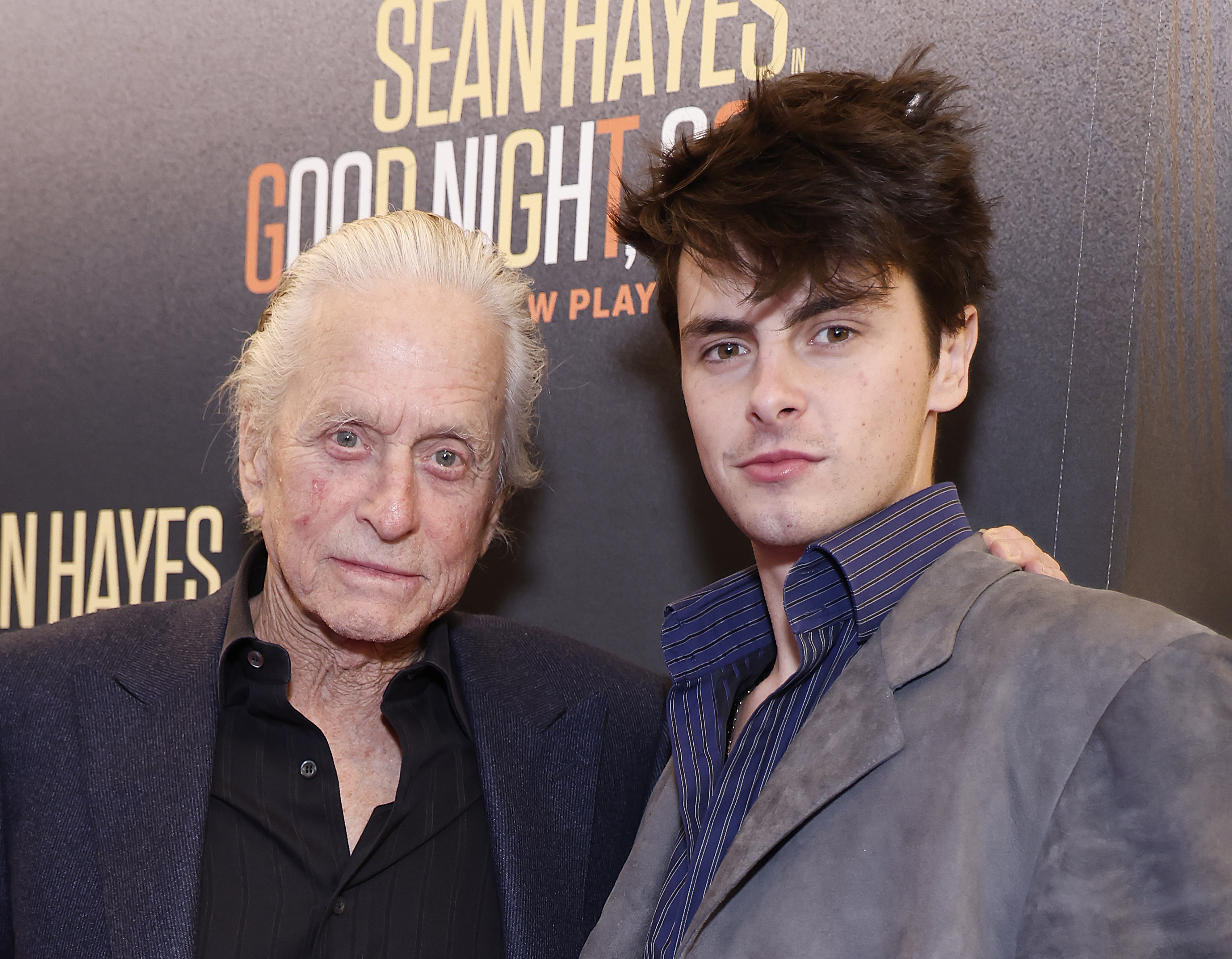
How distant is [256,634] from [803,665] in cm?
85

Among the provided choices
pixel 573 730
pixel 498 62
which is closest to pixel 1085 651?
pixel 573 730

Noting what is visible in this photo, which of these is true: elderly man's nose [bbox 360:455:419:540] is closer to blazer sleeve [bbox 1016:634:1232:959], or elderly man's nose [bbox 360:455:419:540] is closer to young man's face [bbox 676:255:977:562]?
young man's face [bbox 676:255:977:562]

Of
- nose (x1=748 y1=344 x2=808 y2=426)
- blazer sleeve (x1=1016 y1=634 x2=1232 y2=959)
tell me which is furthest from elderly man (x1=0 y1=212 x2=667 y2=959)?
blazer sleeve (x1=1016 y1=634 x2=1232 y2=959)

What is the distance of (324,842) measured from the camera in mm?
1564

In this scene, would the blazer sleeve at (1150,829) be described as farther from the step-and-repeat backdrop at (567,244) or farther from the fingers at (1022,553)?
the step-and-repeat backdrop at (567,244)

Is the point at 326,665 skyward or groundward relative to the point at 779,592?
groundward

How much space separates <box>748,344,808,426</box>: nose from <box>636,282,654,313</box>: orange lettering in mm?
672

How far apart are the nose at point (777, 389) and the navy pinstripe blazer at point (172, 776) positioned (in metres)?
0.62

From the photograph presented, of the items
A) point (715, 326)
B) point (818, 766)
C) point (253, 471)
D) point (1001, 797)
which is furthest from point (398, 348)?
point (1001, 797)

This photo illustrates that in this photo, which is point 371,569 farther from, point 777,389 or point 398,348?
point 777,389

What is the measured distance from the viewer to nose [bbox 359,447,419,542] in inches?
64.6

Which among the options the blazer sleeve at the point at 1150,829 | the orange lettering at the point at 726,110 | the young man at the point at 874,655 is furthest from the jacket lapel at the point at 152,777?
the orange lettering at the point at 726,110

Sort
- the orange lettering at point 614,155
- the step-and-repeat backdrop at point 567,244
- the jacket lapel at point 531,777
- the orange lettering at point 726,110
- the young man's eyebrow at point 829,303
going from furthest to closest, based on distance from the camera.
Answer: the orange lettering at point 614,155 < the orange lettering at point 726,110 < the step-and-repeat backdrop at point 567,244 < the jacket lapel at point 531,777 < the young man's eyebrow at point 829,303

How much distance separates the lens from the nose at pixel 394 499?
164cm
